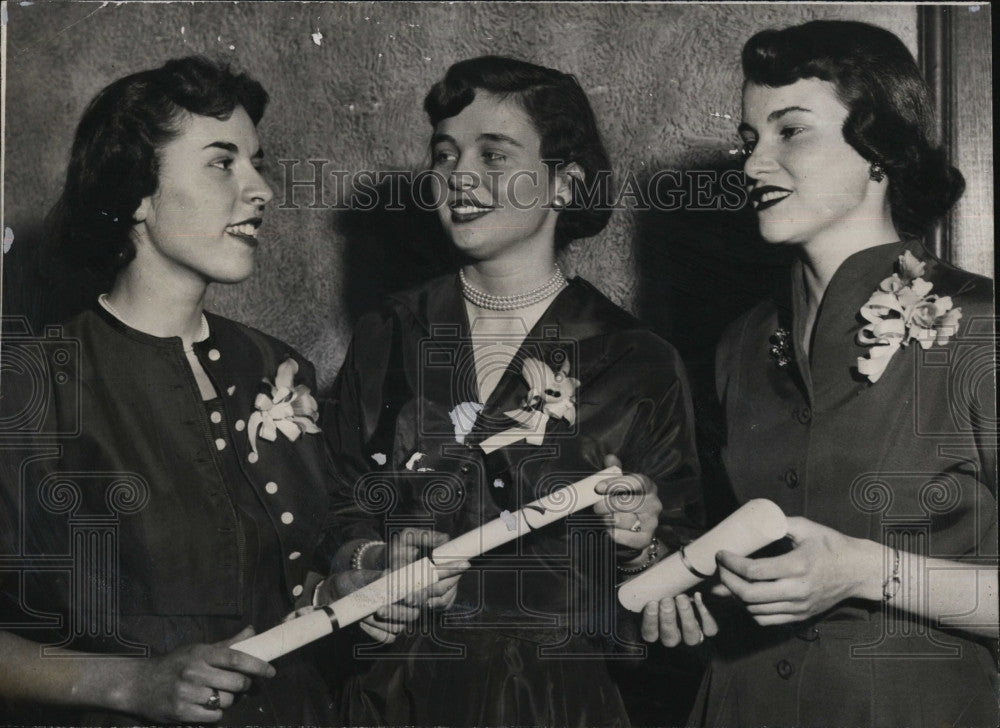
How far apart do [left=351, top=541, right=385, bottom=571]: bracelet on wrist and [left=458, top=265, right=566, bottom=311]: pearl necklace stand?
1.94 feet

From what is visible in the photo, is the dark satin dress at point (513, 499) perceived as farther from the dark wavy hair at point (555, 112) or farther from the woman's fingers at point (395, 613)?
the dark wavy hair at point (555, 112)

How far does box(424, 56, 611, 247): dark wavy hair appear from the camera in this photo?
2805 mm

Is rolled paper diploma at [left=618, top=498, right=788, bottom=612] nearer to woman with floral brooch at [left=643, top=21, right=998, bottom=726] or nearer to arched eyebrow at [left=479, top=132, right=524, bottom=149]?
woman with floral brooch at [left=643, top=21, right=998, bottom=726]

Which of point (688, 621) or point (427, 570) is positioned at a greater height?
point (427, 570)

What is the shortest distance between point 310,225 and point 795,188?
3.68ft

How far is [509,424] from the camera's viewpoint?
2.76 meters

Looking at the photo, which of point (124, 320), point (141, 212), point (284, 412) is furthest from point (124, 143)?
point (284, 412)

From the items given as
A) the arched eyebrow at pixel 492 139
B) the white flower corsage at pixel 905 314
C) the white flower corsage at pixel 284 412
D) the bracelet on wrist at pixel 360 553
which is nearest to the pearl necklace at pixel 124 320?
the white flower corsage at pixel 284 412

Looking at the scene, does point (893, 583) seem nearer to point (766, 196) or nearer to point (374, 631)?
point (766, 196)

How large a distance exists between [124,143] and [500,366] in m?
1.01

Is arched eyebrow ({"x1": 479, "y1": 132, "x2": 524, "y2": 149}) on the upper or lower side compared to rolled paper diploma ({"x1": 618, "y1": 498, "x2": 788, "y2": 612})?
upper

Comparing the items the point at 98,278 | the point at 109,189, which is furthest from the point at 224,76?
the point at 98,278

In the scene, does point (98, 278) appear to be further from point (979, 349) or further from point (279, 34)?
point (979, 349)

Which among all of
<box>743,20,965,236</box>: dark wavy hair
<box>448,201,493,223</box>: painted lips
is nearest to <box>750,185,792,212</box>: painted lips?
<box>743,20,965,236</box>: dark wavy hair
